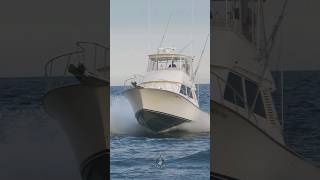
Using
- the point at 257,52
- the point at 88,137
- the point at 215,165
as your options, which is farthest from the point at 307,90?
the point at 88,137

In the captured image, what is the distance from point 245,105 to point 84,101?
3.97ft

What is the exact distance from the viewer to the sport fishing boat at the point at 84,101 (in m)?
4.99

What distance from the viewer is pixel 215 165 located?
5043 mm

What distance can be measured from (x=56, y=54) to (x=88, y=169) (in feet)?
2.94

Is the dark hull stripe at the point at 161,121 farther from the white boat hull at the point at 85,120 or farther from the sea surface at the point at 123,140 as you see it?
the white boat hull at the point at 85,120

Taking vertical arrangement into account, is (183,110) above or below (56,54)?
below

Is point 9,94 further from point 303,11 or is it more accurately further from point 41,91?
point 303,11

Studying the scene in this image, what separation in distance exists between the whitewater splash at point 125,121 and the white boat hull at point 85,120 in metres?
0.05

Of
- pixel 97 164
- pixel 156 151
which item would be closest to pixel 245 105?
pixel 156 151

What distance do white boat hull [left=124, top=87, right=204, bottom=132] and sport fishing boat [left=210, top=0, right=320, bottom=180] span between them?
8.1 inches

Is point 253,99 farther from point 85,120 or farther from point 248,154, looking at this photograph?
point 85,120

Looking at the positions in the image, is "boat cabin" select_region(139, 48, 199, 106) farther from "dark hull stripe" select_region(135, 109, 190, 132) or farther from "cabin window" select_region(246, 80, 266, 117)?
"cabin window" select_region(246, 80, 266, 117)

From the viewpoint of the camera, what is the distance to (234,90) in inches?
198

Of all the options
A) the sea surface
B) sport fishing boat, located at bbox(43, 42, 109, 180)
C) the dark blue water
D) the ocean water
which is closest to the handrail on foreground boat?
sport fishing boat, located at bbox(43, 42, 109, 180)
